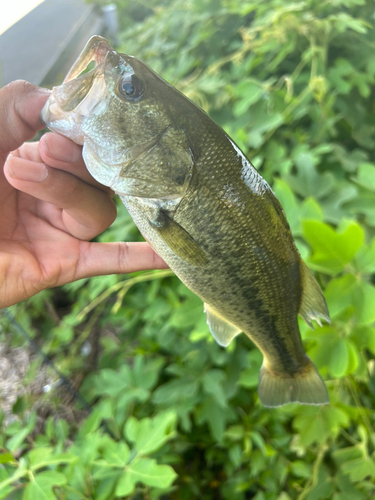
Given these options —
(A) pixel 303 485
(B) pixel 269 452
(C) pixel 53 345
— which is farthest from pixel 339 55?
(C) pixel 53 345

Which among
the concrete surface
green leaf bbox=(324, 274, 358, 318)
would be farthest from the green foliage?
the concrete surface

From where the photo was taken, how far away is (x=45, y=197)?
2.34 feet

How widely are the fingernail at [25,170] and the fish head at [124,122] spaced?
9 cm

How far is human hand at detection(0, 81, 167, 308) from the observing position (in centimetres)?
69

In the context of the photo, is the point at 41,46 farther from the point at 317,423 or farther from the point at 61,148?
the point at 317,423

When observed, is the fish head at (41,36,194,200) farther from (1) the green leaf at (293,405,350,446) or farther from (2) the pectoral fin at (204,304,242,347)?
(1) the green leaf at (293,405,350,446)

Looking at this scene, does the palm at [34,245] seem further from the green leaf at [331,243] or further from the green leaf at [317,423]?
the green leaf at [317,423]

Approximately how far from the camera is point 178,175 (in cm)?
67

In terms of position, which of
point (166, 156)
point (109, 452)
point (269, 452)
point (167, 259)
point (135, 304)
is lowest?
point (269, 452)

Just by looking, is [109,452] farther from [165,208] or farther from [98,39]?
[98,39]

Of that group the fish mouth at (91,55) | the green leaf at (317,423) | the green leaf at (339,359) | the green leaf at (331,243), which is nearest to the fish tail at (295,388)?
the green leaf at (339,359)

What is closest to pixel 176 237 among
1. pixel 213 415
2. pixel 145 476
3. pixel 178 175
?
pixel 178 175

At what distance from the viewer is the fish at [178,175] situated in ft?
2.05

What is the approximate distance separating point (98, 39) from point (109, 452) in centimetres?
109
